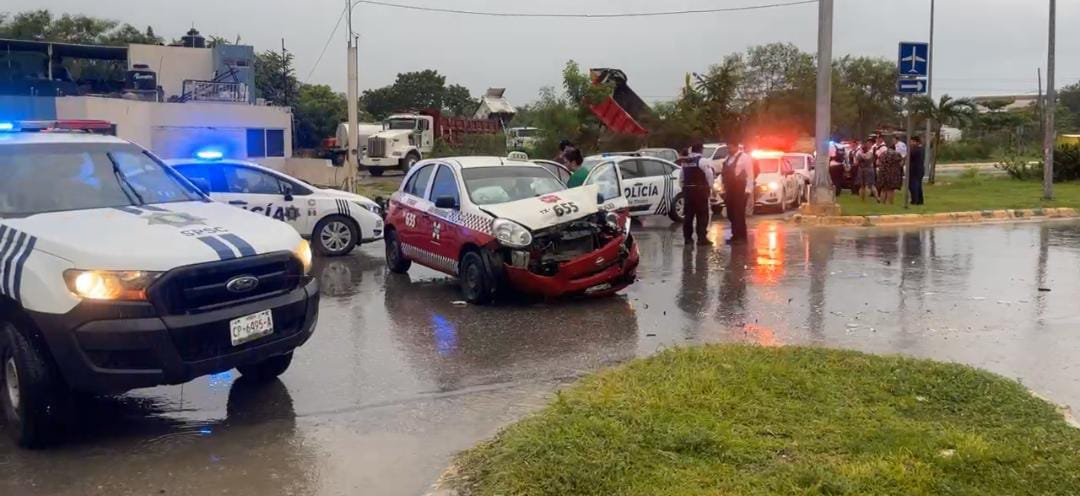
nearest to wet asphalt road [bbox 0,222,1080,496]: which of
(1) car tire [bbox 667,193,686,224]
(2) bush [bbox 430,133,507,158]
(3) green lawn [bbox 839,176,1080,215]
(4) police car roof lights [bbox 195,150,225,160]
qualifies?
(4) police car roof lights [bbox 195,150,225,160]

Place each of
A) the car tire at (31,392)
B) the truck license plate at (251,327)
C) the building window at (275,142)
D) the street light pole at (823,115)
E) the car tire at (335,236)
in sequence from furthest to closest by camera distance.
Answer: the building window at (275,142) < the street light pole at (823,115) < the car tire at (335,236) < the truck license plate at (251,327) < the car tire at (31,392)

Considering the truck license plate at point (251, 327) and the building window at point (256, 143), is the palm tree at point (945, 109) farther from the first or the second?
the truck license plate at point (251, 327)

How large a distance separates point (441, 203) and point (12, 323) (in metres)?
5.55

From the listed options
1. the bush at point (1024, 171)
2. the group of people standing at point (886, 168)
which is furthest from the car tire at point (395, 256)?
the bush at point (1024, 171)

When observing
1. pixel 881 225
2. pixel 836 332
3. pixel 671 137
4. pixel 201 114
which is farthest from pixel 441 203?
pixel 671 137

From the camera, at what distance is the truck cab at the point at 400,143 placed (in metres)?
41.6

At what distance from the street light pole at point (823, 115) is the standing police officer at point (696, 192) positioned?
4.62m

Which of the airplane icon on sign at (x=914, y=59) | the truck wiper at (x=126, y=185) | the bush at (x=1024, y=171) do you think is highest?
the airplane icon on sign at (x=914, y=59)

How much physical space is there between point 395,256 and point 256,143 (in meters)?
24.2

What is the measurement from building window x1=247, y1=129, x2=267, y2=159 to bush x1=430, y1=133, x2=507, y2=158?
7856 mm

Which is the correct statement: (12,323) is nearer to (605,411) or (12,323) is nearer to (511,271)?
(605,411)

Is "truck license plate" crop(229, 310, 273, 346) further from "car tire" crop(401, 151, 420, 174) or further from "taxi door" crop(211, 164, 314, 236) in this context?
"car tire" crop(401, 151, 420, 174)

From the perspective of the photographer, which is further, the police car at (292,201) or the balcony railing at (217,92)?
the balcony railing at (217,92)

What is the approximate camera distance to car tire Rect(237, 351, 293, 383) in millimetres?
6902
